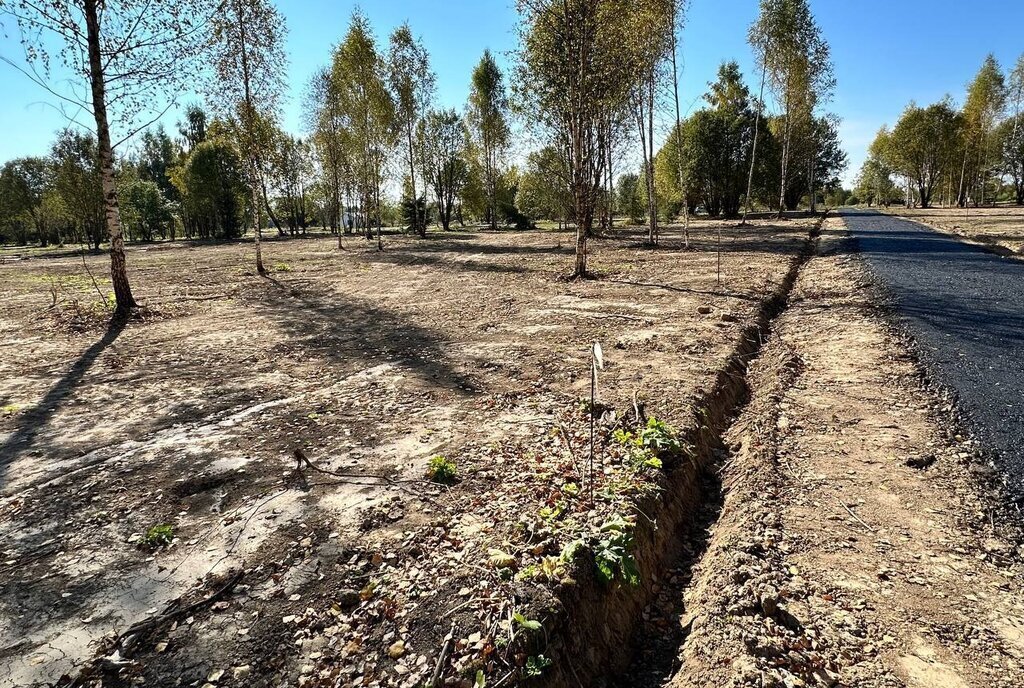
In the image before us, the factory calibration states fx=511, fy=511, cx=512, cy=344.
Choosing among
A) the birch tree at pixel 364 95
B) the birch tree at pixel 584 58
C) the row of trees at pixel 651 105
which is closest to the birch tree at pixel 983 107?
the row of trees at pixel 651 105

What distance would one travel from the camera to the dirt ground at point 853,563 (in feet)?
9.66

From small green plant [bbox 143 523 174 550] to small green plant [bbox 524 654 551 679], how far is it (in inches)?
112

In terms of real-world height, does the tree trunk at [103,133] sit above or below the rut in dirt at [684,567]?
above

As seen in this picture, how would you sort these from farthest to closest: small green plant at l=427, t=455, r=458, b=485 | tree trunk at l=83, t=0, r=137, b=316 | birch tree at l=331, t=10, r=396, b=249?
birch tree at l=331, t=10, r=396, b=249 < tree trunk at l=83, t=0, r=137, b=316 < small green plant at l=427, t=455, r=458, b=485

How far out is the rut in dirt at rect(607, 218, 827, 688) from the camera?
10.6 feet

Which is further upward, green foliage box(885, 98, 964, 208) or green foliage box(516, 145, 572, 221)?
green foliage box(885, 98, 964, 208)

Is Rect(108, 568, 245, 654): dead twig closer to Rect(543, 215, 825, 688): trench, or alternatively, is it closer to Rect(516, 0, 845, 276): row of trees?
Rect(543, 215, 825, 688): trench

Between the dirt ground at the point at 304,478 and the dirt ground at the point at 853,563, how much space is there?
36.8 inches

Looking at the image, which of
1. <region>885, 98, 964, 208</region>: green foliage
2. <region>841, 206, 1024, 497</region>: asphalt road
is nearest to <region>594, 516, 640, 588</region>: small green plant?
<region>841, 206, 1024, 497</region>: asphalt road

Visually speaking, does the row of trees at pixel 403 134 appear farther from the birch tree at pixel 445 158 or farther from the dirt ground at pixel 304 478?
the dirt ground at pixel 304 478

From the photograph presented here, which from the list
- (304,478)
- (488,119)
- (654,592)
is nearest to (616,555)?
(654,592)

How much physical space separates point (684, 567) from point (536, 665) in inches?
68.5

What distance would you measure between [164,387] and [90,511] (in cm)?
331

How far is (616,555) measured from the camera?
12.0 ft
